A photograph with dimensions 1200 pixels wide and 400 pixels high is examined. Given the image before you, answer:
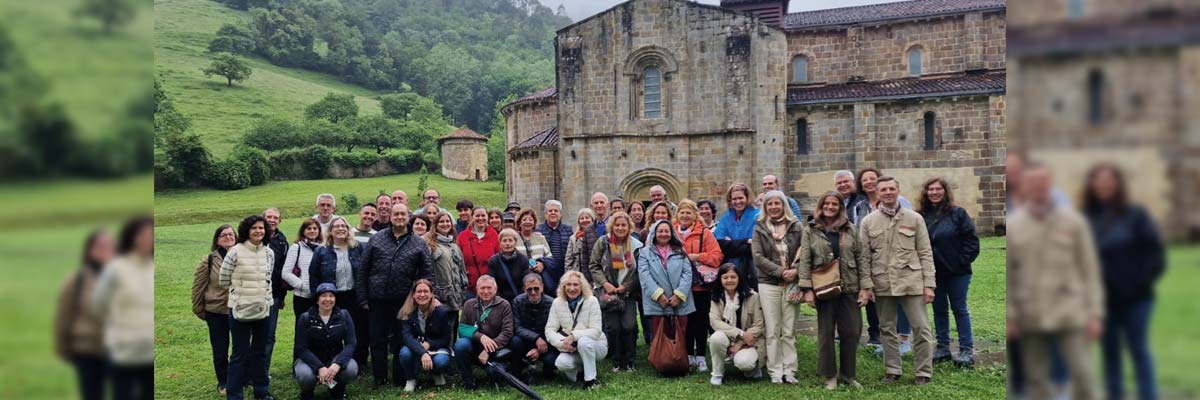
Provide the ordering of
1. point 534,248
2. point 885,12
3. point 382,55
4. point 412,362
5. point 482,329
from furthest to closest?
point 382,55
point 885,12
point 534,248
point 482,329
point 412,362

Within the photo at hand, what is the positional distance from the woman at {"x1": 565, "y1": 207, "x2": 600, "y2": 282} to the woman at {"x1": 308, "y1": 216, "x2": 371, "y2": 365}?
2157 millimetres

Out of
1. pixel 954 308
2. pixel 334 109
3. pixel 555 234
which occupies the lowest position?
pixel 954 308

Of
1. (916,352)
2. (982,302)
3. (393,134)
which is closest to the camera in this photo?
(916,352)

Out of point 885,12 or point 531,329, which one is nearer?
point 531,329

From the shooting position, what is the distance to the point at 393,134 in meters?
62.5

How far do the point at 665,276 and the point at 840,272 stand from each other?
1607 millimetres

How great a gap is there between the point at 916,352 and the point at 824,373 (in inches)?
32.6

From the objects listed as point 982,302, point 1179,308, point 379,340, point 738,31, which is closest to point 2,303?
point 1179,308

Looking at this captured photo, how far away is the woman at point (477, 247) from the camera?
8102mm

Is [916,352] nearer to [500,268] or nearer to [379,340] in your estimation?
[500,268]

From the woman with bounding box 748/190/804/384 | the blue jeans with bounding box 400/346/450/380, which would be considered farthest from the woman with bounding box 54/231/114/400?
the woman with bounding box 748/190/804/384

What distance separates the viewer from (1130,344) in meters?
1.18

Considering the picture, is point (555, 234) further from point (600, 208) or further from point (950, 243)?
point (950, 243)

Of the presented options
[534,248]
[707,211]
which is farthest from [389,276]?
[707,211]
